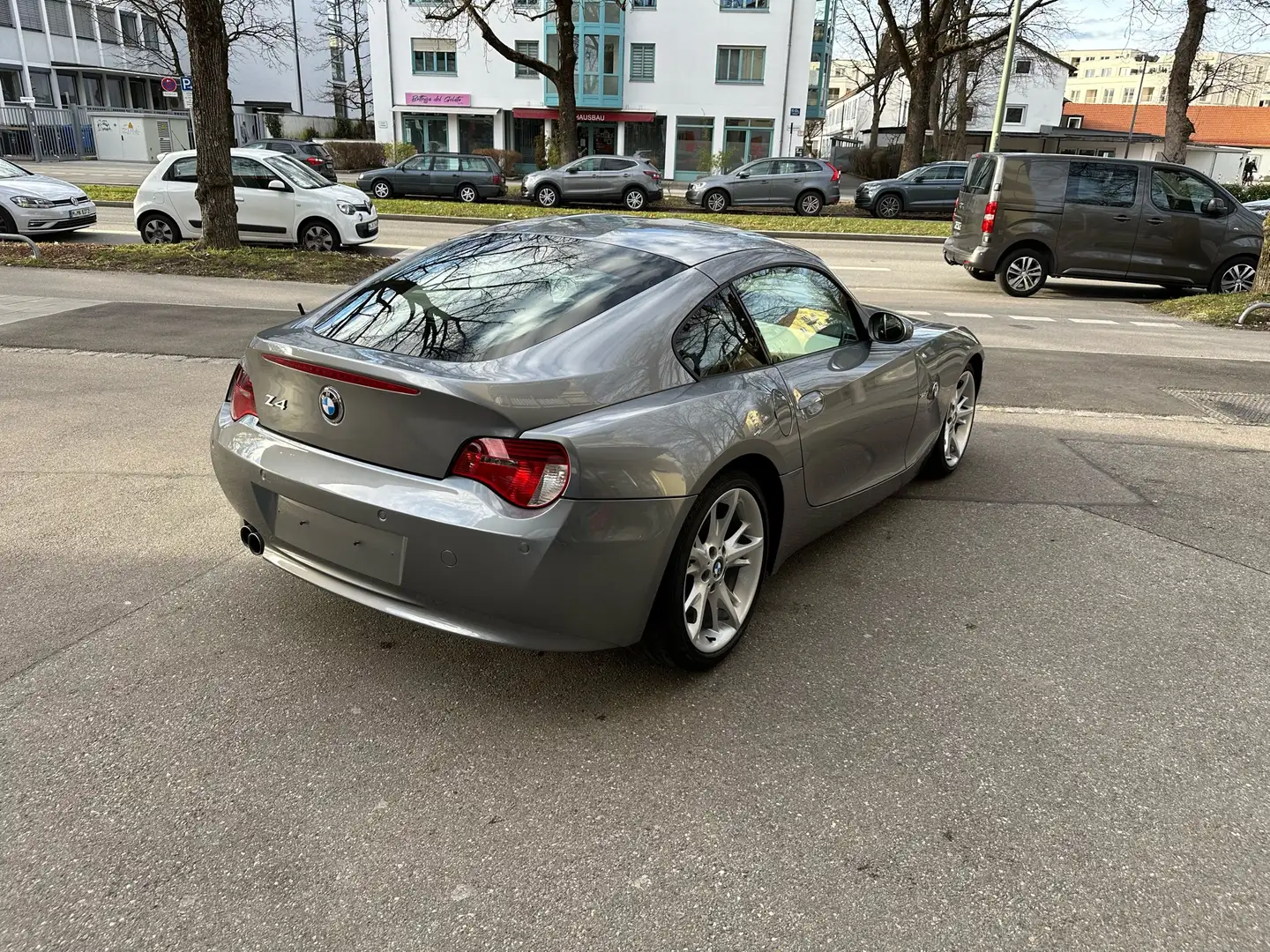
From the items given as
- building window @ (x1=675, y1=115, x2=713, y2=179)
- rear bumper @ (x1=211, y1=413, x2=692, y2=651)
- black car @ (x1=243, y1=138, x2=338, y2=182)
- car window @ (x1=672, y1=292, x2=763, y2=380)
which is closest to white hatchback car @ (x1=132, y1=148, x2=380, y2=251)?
car window @ (x1=672, y1=292, x2=763, y2=380)

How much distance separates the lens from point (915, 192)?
25.5 m

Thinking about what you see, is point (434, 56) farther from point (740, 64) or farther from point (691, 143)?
point (740, 64)

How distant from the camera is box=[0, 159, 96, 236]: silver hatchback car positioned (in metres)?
14.5

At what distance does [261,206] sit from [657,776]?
46.2 feet

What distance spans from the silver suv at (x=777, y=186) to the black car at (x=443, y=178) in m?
5.99

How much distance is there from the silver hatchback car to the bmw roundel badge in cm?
1492

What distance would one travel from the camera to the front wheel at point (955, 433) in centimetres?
503

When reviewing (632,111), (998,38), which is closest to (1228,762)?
(998,38)

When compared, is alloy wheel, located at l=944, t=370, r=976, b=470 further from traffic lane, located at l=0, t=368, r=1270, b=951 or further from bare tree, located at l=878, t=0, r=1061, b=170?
bare tree, located at l=878, t=0, r=1061, b=170

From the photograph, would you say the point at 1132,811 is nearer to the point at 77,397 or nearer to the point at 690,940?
the point at 690,940

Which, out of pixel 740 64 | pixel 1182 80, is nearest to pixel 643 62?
pixel 740 64

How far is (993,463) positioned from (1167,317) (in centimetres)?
824

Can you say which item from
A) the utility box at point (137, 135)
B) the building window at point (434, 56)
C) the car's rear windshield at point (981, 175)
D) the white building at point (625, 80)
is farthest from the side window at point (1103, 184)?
the utility box at point (137, 135)

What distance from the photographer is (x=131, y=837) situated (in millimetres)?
2344
